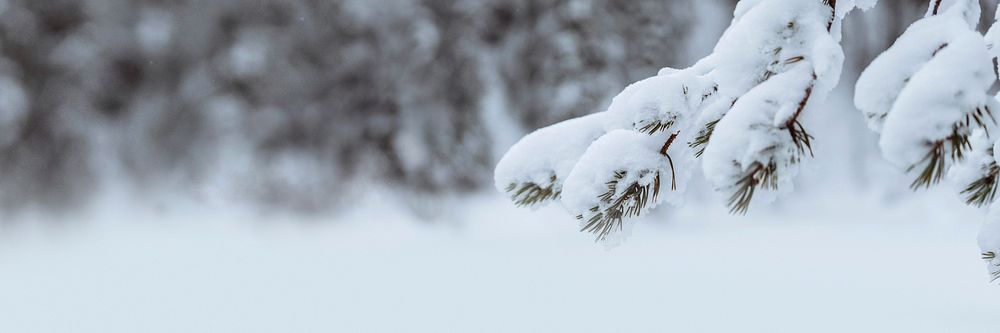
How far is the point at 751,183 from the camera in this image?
3.43 feet

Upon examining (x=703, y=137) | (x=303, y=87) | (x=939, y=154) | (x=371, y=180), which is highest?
(x=303, y=87)

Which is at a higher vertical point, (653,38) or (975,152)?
(653,38)

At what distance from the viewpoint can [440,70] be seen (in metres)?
9.80

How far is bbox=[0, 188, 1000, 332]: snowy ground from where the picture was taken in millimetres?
6270

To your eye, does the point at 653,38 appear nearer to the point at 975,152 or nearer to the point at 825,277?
the point at 825,277

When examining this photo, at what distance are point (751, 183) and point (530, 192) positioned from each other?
46 centimetres

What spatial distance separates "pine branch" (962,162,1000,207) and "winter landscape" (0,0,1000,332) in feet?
17.4

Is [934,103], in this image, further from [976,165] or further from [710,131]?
[976,165]

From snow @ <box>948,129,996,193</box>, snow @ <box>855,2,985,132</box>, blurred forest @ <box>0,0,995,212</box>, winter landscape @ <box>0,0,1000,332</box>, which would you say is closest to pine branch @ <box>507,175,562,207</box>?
snow @ <box>855,2,985,132</box>

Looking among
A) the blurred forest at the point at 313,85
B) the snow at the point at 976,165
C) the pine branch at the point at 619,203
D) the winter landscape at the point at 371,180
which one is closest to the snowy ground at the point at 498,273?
the winter landscape at the point at 371,180

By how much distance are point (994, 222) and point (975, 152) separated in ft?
0.45

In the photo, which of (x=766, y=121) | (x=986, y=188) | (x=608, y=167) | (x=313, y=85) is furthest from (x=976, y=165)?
(x=313, y=85)

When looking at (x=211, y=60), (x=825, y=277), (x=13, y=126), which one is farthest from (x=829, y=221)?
(x=13, y=126)

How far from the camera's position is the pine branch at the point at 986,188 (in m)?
1.33
